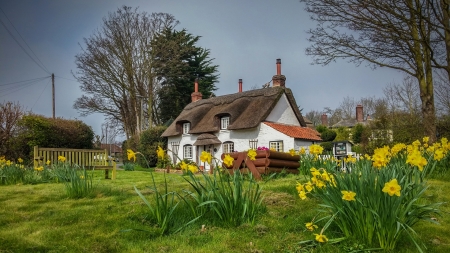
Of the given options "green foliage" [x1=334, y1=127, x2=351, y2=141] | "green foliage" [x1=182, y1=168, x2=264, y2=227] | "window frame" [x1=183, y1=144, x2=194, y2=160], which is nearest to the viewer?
"green foliage" [x1=182, y1=168, x2=264, y2=227]

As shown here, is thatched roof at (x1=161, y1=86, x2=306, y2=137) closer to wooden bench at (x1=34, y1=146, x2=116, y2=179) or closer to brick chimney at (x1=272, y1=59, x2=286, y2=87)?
brick chimney at (x1=272, y1=59, x2=286, y2=87)

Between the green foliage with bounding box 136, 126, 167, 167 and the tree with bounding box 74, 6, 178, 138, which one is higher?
the tree with bounding box 74, 6, 178, 138

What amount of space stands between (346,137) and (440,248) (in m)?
32.2

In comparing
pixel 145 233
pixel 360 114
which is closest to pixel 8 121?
pixel 145 233

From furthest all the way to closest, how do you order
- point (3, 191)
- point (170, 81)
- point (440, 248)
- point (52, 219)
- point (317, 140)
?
point (170, 81) → point (317, 140) → point (3, 191) → point (52, 219) → point (440, 248)

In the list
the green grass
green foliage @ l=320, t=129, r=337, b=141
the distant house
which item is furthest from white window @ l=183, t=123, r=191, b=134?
the green grass

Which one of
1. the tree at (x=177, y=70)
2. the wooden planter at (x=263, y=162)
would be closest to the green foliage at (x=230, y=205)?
the wooden planter at (x=263, y=162)

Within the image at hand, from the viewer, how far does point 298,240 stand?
3.82 m

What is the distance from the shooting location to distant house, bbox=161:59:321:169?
76.8 feet

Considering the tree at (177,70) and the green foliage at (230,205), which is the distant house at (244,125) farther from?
the green foliage at (230,205)

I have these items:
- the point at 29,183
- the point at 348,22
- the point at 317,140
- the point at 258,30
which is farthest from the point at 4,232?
the point at 317,140

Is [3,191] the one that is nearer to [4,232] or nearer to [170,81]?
[4,232]

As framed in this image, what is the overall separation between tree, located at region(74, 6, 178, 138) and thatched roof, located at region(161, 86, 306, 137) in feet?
14.9

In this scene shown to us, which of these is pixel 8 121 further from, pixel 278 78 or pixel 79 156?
pixel 278 78
